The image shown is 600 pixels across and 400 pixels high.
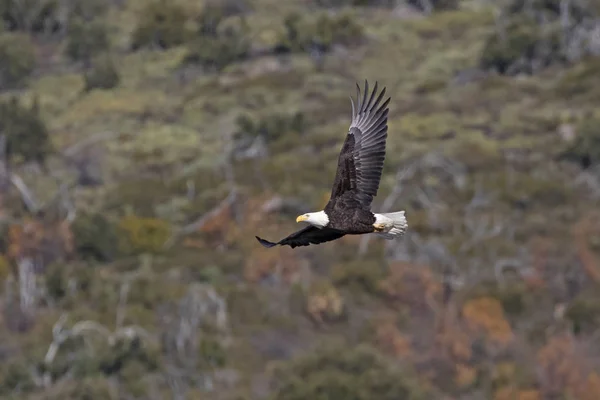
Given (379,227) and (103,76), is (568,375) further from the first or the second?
(103,76)

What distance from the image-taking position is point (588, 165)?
4228 centimetres

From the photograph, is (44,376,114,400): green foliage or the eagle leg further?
(44,376,114,400): green foliage

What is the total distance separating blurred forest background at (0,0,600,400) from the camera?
3169cm

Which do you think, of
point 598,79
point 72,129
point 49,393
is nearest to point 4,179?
point 72,129

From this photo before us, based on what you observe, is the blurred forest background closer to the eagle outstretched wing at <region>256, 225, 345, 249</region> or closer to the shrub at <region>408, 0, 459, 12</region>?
the shrub at <region>408, 0, 459, 12</region>

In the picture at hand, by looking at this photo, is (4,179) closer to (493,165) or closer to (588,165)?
(493,165)

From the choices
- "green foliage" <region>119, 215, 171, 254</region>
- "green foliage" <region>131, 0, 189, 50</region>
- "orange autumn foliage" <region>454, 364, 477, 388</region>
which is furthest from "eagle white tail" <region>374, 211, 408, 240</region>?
"green foliage" <region>131, 0, 189, 50</region>

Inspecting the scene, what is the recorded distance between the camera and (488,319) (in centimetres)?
3344

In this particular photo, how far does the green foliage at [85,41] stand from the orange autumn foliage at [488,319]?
27.3 m

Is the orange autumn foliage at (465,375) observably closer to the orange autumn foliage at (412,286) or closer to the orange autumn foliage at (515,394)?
the orange autumn foliage at (515,394)

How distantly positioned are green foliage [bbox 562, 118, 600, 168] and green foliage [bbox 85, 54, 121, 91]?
18389 mm

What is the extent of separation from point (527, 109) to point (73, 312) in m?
20.6

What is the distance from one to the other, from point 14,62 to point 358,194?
42285mm

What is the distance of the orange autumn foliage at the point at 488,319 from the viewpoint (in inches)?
1298
